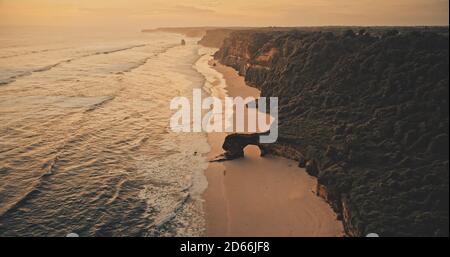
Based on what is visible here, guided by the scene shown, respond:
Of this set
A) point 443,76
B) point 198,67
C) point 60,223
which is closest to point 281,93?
point 443,76

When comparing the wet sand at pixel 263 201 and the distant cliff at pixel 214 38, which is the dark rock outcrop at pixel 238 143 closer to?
the wet sand at pixel 263 201

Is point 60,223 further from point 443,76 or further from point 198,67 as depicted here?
point 198,67

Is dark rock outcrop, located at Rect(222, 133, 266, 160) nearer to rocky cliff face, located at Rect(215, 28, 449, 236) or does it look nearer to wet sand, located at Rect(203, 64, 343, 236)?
wet sand, located at Rect(203, 64, 343, 236)

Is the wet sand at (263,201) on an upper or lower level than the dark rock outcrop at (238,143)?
lower

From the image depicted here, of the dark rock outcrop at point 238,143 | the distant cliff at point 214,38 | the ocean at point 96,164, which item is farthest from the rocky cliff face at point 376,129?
the distant cliff at point 214,38

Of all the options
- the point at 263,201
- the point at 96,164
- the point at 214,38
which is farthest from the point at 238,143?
the point at 214,38
